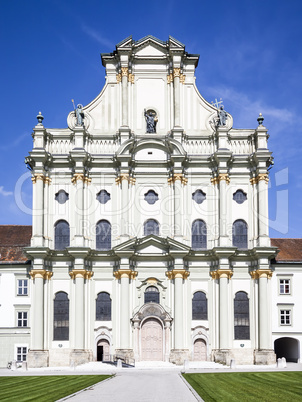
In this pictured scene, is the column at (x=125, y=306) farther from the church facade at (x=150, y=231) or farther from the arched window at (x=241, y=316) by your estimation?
the arched window at (x=241, y=316)

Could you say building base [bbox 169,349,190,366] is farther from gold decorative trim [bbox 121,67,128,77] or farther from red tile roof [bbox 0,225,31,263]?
gold decorative trim [bbox 121,67,128,77]

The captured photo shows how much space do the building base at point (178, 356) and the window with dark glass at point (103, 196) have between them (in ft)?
43.3

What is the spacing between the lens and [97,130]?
50938 millimetres

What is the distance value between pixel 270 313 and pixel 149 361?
1008 centimetres

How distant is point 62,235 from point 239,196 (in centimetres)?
1488

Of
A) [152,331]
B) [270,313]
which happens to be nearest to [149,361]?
[152,331]

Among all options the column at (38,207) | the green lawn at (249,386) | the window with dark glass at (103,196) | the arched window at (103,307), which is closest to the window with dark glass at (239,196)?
the window with dark glass at (103,196)

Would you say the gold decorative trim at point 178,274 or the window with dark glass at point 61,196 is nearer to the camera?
the gold decorative trim at point 178,274

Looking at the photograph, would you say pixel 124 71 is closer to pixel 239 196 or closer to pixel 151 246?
pixel 239 196

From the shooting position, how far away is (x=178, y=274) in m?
47.3

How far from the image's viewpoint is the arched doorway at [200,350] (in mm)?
46800

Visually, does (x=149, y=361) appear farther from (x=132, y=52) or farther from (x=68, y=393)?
(x=132, y=52)

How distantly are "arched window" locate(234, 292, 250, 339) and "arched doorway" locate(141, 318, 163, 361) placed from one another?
Answer: 602 centimetres

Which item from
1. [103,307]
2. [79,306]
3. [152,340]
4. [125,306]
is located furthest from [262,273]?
[79,306]
